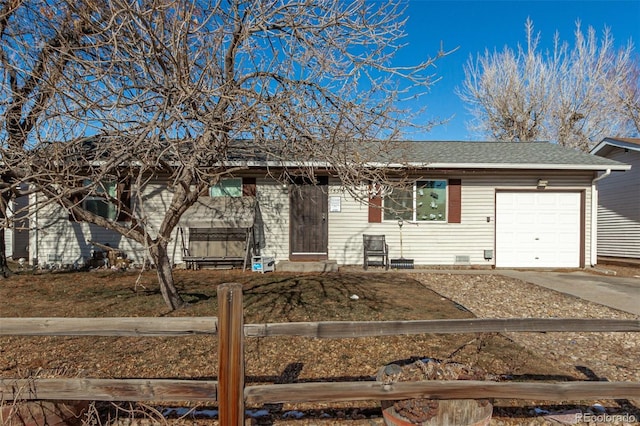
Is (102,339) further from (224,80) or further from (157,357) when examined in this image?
(224,80)

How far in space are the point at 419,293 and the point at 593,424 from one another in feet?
13.7

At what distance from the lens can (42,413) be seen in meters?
2.37

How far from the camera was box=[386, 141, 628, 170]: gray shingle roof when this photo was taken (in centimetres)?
975

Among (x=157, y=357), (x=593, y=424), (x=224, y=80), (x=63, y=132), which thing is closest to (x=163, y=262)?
(x=157, y=357)

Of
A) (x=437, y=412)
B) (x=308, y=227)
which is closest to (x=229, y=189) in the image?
(x=308, y=227)

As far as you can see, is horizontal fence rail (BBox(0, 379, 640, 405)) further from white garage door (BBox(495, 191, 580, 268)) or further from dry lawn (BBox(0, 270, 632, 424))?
white garage door (BBox(495, 191, 580, 268))

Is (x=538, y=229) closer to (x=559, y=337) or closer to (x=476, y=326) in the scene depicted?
(x=559, y=337)

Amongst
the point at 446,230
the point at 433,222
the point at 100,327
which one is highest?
the point at 433,222

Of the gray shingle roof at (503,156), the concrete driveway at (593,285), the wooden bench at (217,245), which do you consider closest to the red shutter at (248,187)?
the wooden bench at (217,245)

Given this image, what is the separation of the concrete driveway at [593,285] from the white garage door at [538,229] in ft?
1.91

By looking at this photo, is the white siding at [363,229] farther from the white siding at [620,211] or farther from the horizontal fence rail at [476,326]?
the horizontal fence rail at [476,326]

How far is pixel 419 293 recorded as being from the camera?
6.95 metres

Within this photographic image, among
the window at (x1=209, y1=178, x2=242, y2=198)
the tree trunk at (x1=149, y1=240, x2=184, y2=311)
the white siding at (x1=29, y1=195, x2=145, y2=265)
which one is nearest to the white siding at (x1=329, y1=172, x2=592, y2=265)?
the window at (x1=209, y1=178, x2=242, y2=198)

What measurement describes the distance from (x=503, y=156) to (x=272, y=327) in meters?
10.2
